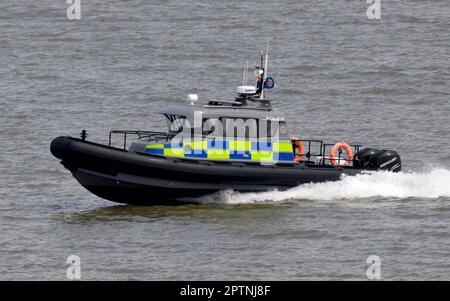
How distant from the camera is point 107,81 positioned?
1572 inches

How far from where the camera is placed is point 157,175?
2497 centimetres

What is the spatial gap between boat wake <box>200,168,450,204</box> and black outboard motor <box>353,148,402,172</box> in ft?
0.60

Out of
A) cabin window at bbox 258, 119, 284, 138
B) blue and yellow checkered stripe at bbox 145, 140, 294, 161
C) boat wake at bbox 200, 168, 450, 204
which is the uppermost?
cabin window at bbox 258, 119, 284, 138

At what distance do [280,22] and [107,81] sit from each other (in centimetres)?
1034

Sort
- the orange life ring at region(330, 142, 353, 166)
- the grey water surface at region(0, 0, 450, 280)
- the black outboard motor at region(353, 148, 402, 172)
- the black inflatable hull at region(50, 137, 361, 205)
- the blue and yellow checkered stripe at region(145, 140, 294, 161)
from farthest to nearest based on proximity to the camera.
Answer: the orange life ring at region(330, 142, 353, 166)
the black outboard motor at region(353, 148, 402, 172)
the blue and yellow checkered stripe at region(145, 140, 294, 161)
the black inflatable hull at region(50, 137, 361, 205)
the grey water surface at region(0, 0, 450, 280)

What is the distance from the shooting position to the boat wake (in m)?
25.7

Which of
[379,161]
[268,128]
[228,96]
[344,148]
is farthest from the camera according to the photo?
[228,96]

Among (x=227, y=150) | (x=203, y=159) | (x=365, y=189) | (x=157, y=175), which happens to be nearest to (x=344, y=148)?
(x=365, y=189)

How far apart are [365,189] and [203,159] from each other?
3.72 m

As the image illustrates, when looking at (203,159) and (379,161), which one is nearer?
(203,159)

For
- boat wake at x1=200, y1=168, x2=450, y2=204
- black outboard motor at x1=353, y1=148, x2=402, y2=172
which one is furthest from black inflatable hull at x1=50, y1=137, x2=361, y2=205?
black outboard motor at x1=353, y1=148, x2=402, y2=172

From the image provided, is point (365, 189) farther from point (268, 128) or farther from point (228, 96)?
point (228, 96)

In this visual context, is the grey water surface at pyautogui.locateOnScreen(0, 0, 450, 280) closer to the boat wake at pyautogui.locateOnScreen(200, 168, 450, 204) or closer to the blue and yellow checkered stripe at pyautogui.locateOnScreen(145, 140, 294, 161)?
the boat wake at pyautogui.locateOnScreen(200, 168, 450, 204)

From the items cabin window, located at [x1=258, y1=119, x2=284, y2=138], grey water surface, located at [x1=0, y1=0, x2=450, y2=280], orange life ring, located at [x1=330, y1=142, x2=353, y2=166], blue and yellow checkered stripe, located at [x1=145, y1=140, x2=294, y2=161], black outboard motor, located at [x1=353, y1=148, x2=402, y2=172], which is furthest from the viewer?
orange life ring, located at [x1=330, y1=142, x2=353, y2=166]
